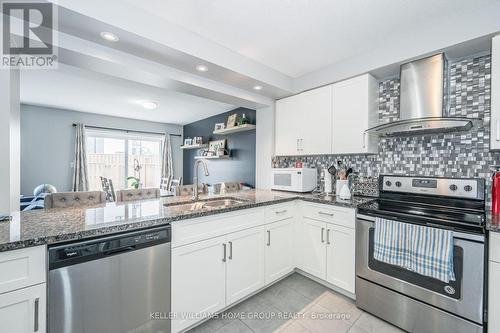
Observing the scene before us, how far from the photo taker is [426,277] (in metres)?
1.56

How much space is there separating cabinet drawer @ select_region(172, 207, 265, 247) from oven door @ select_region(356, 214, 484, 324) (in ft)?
3.60

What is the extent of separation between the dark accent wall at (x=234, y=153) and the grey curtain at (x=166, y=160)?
83cm

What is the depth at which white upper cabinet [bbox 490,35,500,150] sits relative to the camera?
1.56 m

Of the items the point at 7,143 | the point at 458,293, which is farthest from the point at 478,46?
the point at 7,143

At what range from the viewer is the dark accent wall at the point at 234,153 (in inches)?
166

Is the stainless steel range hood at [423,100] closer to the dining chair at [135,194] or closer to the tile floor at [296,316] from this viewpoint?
the tile floor at [296,316]

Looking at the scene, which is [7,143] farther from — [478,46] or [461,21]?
[478,46]

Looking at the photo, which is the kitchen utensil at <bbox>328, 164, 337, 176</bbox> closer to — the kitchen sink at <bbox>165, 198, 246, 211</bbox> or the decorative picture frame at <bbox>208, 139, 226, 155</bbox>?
the kitchen sink at <bbox>165, 198, 246, 211</bbox>

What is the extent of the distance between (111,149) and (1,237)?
5.13 metres

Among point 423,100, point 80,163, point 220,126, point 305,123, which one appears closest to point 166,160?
point 80,163

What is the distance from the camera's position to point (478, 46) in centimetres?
175

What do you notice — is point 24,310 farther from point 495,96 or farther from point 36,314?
point 495,96

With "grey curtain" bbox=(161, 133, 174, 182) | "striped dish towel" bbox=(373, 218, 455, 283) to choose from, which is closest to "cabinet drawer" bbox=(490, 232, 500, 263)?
"striped dish towel" bbox=(373, 218, 455, 283)

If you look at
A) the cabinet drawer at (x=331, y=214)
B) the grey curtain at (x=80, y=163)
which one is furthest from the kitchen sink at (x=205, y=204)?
the grey curtain at (x=80, y=163)
